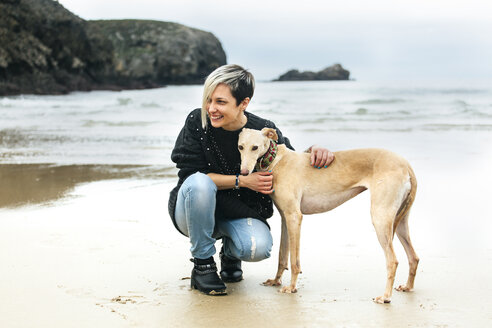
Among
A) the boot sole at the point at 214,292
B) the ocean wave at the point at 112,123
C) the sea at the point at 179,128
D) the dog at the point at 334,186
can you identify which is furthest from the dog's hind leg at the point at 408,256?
the ocean wave at the point at 112,123

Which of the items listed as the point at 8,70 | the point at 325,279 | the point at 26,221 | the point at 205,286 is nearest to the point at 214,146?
the point at 205,286

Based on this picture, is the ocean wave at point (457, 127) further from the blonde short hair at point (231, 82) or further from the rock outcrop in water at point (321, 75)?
the rock outcrop in water at point (321, 75)

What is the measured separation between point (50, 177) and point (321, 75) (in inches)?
2970

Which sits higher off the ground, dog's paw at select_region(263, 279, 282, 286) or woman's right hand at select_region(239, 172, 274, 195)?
woman's right hand at select_region(239, 172, 274, 195)

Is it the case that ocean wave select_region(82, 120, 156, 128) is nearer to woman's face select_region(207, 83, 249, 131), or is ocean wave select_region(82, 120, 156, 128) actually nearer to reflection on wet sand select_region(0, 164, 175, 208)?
reflection on wet sand select_region(0, 164, 175, 208)

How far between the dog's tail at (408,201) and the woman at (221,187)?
0.52 metres

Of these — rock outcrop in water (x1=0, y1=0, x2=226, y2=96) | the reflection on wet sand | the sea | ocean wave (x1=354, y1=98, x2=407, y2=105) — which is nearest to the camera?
the reflection on wet sand

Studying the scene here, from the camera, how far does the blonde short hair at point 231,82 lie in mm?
3254

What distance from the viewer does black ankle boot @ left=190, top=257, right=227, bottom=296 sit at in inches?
127

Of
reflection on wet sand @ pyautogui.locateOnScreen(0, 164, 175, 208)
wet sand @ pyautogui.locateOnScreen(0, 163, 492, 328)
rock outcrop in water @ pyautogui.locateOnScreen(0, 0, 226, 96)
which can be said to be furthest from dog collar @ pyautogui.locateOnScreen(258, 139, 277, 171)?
rock outcrop in water @ pyautogui.locateOnScreen(0, 0, 226, 96)

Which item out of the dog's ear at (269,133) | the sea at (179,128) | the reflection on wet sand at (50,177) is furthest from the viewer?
the sea at (179,128)

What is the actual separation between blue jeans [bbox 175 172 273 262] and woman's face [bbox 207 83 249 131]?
36 cm

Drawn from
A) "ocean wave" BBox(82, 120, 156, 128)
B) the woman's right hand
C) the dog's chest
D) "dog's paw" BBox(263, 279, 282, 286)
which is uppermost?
the woman's right hand

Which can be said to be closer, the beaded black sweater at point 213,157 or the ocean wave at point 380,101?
the beaded black sweater at point 213,157
